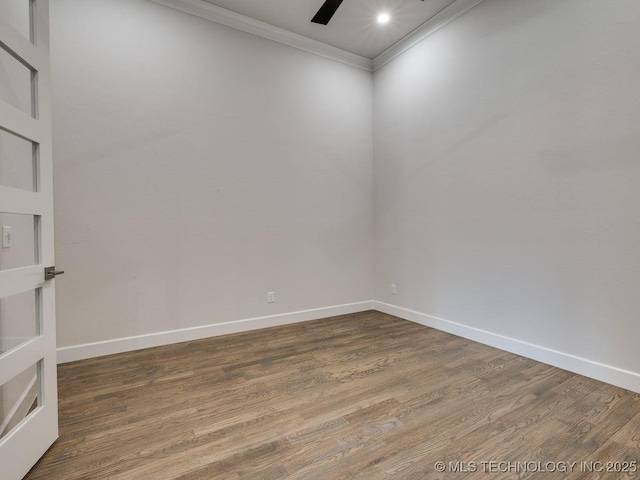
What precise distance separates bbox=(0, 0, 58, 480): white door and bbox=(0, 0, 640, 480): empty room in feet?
0.04

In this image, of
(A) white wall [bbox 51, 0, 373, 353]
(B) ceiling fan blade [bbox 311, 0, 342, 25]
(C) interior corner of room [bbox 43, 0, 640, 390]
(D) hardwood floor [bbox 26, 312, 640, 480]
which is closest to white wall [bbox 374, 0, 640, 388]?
(C) interior corner of room [bbox 43, 0, 640, 390]

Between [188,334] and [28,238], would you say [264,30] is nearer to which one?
[28,238]

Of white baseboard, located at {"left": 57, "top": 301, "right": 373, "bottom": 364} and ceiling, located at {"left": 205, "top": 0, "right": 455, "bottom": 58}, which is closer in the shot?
white baseboard, located at {"left": 57, "top": 301, "right": 373, "bottom": 364}

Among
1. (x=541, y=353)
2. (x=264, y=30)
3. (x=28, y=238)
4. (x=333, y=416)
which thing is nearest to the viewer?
(x=28, y=238)

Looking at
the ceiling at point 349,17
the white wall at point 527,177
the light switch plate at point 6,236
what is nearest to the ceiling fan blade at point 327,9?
the ceiling at point 349,17

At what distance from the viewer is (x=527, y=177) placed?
2.70m

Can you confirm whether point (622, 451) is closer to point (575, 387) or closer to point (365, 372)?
point (575, 387)

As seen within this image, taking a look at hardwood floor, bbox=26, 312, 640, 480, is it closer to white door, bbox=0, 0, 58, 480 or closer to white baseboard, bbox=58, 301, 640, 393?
white baseboard, bbox=58, 301, 640, 393

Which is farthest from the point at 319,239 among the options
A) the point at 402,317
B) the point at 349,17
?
the point at 349,17

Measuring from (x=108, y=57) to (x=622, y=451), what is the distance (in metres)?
4.50

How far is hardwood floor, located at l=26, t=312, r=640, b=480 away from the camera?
4.91 feet

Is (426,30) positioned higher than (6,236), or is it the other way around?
(426,30)

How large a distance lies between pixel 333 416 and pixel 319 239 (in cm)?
232

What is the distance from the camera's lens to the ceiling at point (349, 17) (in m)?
3.16
